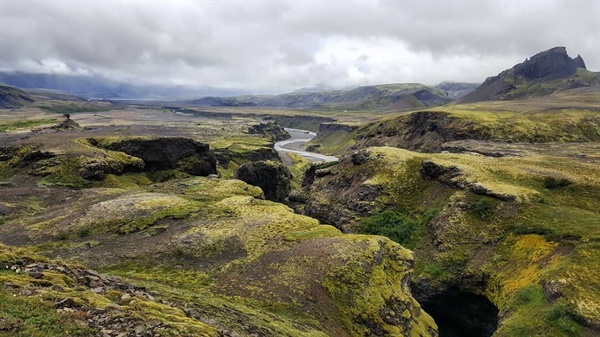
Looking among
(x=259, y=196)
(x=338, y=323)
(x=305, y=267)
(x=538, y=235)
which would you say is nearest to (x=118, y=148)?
(x=259, y=196)

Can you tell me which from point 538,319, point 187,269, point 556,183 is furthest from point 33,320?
point 556,183

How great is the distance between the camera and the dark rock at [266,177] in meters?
125

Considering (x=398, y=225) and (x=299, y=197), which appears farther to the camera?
(x=299, y=197)

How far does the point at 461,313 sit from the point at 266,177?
78575 millimetres

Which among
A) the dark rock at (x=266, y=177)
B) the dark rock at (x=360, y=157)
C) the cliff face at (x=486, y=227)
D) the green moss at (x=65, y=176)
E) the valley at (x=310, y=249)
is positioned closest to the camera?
the valley at (x=310, y=249)

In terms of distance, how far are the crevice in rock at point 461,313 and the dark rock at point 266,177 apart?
73537 mm

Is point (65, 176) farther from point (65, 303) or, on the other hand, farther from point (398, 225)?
point (65, 303)

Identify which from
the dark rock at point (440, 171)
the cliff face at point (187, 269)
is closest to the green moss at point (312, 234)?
the cliff face at point (187, 269)

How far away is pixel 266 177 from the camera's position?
129 meters

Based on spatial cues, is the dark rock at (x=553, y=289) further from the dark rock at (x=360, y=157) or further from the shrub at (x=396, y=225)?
the dark rock at (x=360, y=157)

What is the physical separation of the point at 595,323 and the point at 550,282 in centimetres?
744

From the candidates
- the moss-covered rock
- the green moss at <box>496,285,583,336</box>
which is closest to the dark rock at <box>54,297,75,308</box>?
the moss-covered rock

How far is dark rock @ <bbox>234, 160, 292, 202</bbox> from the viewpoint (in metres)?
125

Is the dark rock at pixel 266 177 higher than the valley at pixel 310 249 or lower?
lower
